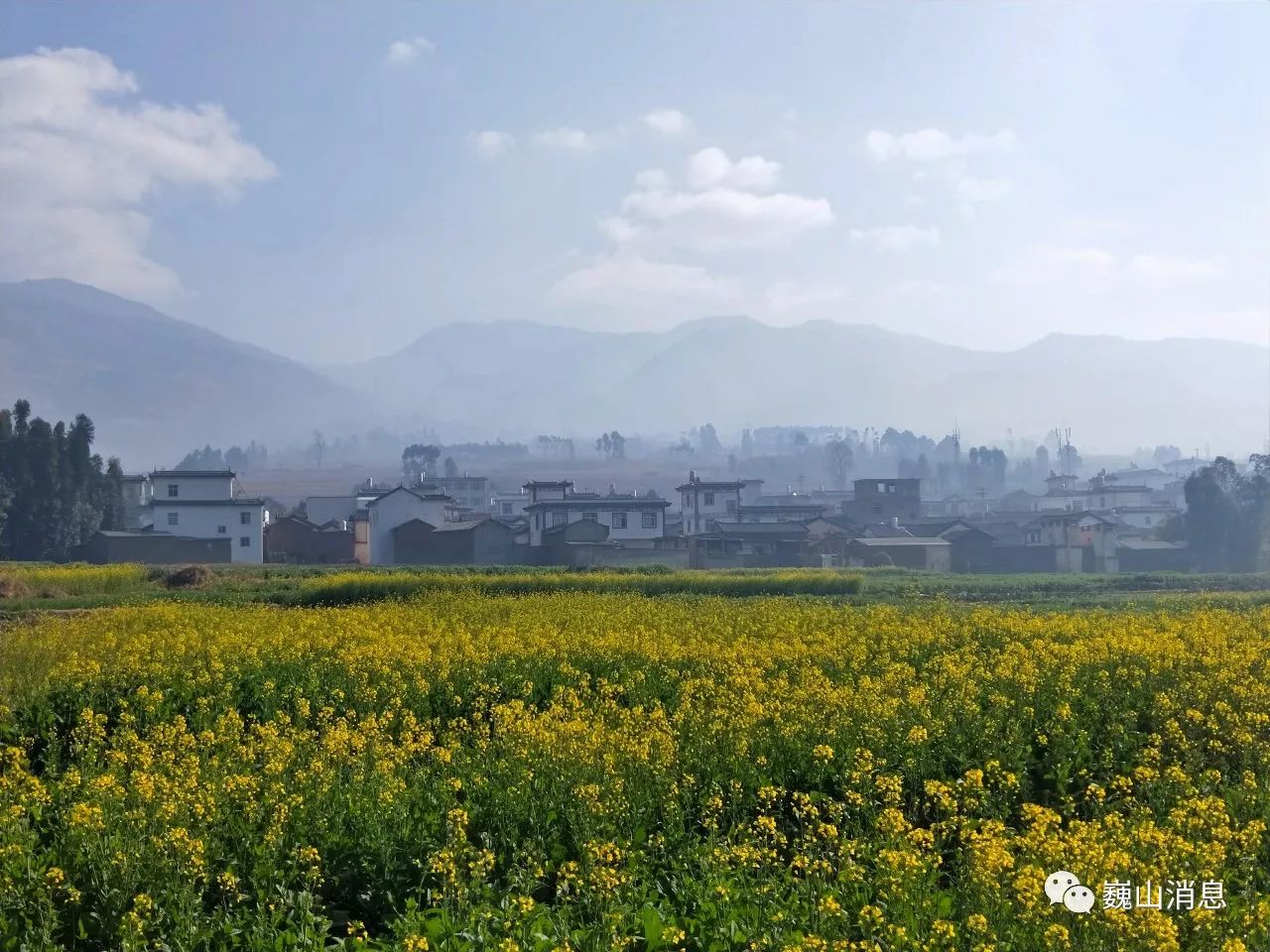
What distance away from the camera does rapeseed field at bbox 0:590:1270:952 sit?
5844 millimetres

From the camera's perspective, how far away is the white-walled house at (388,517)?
209ft

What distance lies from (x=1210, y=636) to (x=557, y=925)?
40.3 ft

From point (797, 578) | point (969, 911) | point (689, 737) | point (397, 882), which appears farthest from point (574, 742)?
point (797, 578)

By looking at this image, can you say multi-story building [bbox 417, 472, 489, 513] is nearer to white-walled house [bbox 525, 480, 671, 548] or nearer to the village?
the village

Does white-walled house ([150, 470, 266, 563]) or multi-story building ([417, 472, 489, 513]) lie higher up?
multi-story building ([417, 472, 489, 513])

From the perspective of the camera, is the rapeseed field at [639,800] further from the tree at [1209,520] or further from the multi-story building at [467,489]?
the multi-story building at [467,489]

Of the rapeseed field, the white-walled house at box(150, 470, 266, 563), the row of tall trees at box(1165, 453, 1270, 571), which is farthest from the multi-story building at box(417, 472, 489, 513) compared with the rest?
the rapeseed field

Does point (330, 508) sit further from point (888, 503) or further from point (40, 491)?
point (888, 503)

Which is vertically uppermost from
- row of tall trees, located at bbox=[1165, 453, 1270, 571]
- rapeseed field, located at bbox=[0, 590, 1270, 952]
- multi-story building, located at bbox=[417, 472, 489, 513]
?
multi-story building, located at bbox=[417, 472, 489, 513]

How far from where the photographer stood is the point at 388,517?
2532 inches

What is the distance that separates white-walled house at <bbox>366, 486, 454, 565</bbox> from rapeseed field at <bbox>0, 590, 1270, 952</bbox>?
50.0m

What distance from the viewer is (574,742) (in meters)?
8.50

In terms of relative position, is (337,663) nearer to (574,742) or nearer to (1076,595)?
(574,742)

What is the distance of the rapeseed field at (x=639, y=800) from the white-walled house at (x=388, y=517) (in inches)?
1968
